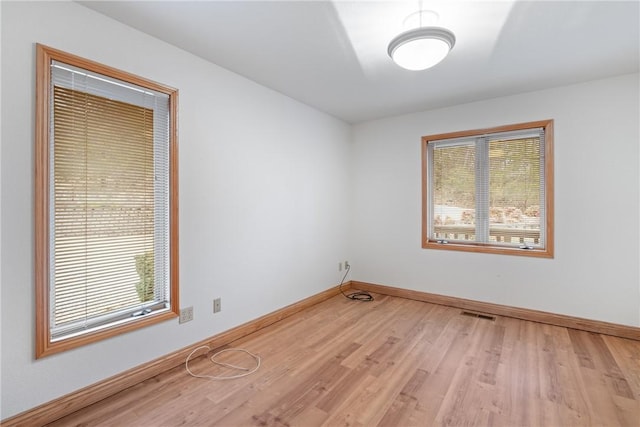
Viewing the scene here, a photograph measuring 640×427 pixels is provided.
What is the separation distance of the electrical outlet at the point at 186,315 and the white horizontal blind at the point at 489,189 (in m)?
3.01

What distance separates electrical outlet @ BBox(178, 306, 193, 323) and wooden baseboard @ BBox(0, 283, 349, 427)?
0.23 meters

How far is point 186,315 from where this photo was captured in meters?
2.36

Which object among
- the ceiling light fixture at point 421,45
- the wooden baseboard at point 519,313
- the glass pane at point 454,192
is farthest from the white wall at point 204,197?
the ceiling light fixture at point 421,45

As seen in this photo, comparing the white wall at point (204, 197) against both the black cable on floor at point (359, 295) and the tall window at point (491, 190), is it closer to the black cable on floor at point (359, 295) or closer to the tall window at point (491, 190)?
the black cable on floor at point (359, 295)

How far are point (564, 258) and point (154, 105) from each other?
163 inches

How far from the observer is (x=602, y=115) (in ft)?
9.44

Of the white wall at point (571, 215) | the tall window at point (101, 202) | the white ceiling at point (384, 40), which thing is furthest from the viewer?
the white wall at point (571, 215)

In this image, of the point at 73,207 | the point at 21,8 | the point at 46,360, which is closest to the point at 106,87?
the point at 21,8

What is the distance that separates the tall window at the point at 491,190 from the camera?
3.23 metres

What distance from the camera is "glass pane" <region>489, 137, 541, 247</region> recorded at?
3271 mm

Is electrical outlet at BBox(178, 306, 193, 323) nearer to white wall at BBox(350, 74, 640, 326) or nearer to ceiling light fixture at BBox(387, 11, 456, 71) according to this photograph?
ceiling light fixture at BBox(387, 11, 456, 71)

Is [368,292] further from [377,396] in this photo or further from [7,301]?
[7,301]

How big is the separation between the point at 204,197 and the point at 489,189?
127 inches

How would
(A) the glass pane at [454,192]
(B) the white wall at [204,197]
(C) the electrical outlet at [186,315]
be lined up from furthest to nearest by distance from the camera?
1. (A) the glass pane at [454,192]
2. (C) the electrical outlet at [186,315]
3. (B) the white wall at [204,197]
